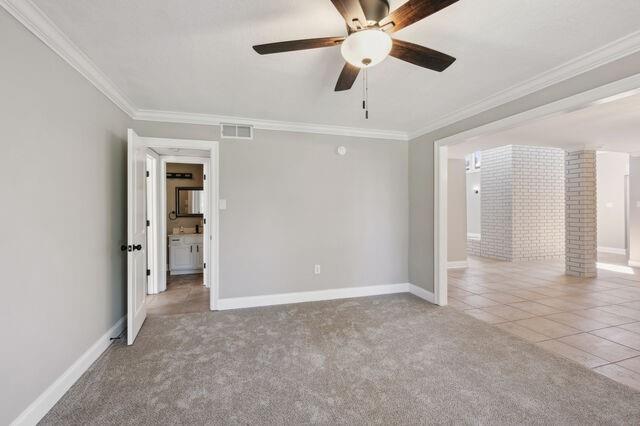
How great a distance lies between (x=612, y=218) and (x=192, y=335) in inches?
423

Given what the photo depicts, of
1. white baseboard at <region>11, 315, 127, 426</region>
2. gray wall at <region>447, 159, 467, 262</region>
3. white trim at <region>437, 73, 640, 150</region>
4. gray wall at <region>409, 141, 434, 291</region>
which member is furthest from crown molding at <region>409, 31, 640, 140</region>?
white baseboard at <region>11, 315, 127, 426</region>

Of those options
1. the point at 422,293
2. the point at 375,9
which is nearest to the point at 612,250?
the point at 422,293

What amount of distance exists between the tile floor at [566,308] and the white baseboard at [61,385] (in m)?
3.88

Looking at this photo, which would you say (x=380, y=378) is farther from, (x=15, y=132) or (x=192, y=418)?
(x=15, y=132)

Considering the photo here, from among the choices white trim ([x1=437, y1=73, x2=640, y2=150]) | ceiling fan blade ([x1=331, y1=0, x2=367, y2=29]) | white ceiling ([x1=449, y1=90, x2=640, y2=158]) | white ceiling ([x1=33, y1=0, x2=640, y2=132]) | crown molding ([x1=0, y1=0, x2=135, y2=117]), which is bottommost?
white trim ([x1=437, y1=73, x2=640, y2=150])

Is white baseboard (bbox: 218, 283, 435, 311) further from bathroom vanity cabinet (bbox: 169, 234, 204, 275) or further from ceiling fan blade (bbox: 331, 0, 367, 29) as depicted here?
ceiling fan blade (bbox: 331, 0, 367, 29)

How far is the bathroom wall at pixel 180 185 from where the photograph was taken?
20.1 feet

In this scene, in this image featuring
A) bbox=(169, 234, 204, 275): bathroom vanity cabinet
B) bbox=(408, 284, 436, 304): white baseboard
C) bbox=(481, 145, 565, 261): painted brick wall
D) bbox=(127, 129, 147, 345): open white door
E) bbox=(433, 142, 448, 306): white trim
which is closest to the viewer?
bbox=(127, 129, 147, 345): open white door

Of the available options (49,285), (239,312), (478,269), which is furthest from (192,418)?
(478,269)

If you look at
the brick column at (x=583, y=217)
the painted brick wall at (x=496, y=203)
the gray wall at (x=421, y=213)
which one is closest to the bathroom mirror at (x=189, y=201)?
the gray wall at (x=421, y=213)

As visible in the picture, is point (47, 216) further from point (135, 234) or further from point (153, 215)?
point (153, 215)

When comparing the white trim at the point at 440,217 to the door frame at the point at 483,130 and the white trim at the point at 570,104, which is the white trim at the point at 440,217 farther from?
the white trim at the point at 570,104

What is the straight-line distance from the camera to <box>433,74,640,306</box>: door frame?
83.8 inches

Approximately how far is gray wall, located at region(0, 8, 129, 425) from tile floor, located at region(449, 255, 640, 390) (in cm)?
393
